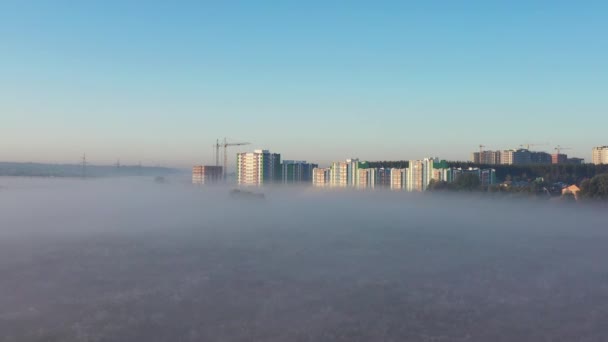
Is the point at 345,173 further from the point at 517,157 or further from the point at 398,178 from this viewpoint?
the point at 517,157

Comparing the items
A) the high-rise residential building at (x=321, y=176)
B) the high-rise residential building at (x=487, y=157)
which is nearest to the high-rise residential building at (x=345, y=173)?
the high-rise residential building at (x=321, y=176)

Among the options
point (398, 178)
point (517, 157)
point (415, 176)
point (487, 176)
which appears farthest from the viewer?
point (517, 157)

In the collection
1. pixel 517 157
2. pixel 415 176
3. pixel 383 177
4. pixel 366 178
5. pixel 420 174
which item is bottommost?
pixel 366 178

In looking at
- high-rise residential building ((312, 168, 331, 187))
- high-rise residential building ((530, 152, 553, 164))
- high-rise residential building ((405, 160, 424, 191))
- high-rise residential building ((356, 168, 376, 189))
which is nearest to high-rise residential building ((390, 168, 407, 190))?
high-rise residential building ((405, 160, 424, 191))

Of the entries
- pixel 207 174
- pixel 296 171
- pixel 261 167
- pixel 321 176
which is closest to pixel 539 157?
pixel 321 176

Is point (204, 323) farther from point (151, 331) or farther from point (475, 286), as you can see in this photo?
point (475, 286)

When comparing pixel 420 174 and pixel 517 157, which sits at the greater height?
pixel 517 157
